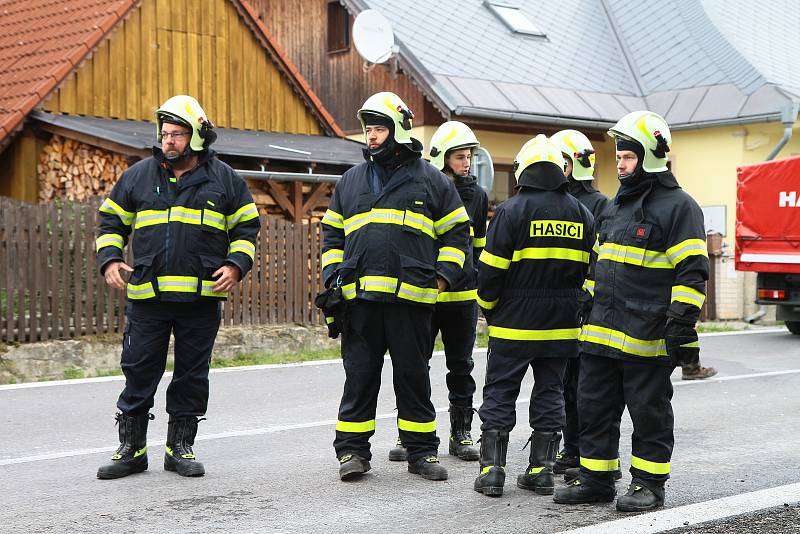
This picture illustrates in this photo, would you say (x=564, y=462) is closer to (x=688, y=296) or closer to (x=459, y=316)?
(x=459, y=316)

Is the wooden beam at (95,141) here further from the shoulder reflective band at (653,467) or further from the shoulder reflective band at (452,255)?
the shoulder reflective band at (653,467)

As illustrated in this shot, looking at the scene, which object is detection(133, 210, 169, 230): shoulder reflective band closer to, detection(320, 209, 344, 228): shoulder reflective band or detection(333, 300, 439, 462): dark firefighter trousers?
detection(320, 209, 344, 228): shoulder reflective band

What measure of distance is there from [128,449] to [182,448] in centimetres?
31

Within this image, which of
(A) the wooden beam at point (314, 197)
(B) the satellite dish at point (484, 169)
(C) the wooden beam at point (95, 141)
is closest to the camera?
(C) the wooden beam at point (95, 141)

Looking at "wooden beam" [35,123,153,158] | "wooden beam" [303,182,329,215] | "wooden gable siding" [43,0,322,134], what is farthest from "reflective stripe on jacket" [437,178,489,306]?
"wooden gable siding" [43,0,322,134]

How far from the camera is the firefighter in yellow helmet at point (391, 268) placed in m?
6.62

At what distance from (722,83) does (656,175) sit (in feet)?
63.4

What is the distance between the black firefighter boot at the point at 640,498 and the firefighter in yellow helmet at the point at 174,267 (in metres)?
2.44

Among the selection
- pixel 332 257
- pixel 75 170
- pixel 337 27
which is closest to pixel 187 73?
pixel 75 170

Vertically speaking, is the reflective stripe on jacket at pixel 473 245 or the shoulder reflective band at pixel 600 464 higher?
the reflective stripe on jacket at pixel 473 245

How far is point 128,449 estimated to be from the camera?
6766mm

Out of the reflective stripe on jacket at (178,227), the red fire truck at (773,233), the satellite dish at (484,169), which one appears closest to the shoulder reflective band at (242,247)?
the reflective stripe on jacket at (178,227)

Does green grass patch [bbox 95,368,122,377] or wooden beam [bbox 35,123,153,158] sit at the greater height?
wooden beam [bbox 35,123,153,158]

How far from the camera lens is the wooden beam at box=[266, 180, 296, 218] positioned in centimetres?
1753
